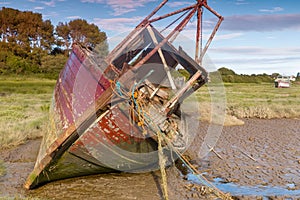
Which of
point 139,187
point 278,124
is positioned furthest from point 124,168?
point 278,124

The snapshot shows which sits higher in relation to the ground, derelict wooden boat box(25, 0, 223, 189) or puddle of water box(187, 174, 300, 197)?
derelict wooden boat box(25, 0, 223, 189)

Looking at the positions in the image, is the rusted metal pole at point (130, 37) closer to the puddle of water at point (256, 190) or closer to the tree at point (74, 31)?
the puddle of water at point (256, 190)

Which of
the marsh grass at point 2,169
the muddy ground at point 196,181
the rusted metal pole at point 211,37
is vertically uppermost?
the rusted metal pole at point 211,37

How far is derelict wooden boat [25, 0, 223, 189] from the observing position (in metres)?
5.73

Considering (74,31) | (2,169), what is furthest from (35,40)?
(2,169)

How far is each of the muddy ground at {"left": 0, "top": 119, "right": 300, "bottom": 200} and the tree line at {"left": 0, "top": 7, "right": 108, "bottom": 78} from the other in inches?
1275

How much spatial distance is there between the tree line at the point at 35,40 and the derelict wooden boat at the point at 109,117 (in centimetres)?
3382

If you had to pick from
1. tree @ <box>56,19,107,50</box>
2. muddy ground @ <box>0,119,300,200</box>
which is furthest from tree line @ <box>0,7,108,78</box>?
muddy ground @ <box>0,119,300,200</box>

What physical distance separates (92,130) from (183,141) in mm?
2476

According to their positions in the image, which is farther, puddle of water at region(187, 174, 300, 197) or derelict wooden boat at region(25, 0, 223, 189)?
puddle of water at region(187, 174, 300, 197)

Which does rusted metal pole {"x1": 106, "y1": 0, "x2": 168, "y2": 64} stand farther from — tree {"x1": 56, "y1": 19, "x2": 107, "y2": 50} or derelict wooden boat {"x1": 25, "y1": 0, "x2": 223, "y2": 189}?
tree {"x1": 56, "y1": 19, "x2": 107, "y2": 50}

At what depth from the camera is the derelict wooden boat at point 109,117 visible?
5730 mm

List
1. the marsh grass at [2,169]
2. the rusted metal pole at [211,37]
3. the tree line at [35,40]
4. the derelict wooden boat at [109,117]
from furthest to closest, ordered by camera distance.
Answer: the tree line at [35,40] → the marsh grass at [2,169] → the rusted metal pole at [211,37] → the derelict wooden boat at [109,117]

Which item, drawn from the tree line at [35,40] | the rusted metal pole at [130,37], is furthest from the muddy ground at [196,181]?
the tree line at [35,40]
